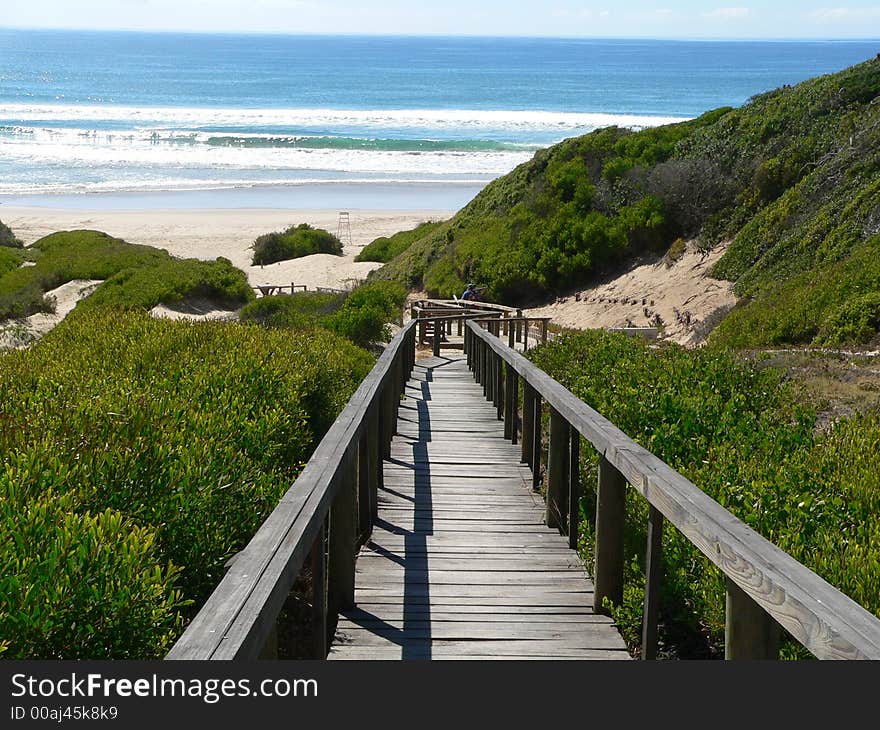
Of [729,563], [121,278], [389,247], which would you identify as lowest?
[121,278]

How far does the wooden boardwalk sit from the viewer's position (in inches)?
157

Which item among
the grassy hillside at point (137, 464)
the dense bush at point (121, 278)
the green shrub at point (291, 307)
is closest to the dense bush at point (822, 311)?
the grassy hillside at point (137, 464)

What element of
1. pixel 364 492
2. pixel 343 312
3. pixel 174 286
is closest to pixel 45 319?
pixel 174 286

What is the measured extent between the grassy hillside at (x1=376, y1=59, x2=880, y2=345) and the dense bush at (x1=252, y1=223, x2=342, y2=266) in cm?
513

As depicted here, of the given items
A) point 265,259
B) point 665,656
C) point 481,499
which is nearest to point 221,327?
point 481,499

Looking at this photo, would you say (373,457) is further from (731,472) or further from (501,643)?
(731,472)

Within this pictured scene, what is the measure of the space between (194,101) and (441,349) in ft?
293

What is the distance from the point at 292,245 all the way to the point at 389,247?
12.2 feet

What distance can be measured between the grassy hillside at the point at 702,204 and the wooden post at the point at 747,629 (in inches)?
522

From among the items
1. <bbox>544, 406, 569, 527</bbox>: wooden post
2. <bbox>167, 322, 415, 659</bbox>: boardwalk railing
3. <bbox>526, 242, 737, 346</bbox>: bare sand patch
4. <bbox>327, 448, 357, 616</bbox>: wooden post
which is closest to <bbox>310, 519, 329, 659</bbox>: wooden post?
<bbox>167, 322, 415, 659</bbox>: boardwalk railing

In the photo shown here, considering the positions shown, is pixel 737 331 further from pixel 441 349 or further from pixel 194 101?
pixel 194 101

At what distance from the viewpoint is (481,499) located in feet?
20.6

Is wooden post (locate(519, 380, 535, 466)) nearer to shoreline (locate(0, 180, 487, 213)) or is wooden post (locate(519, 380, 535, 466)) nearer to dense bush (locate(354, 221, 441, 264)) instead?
dense bush (locate(354, 221, 441, 264))

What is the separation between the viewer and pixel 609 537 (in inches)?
170
